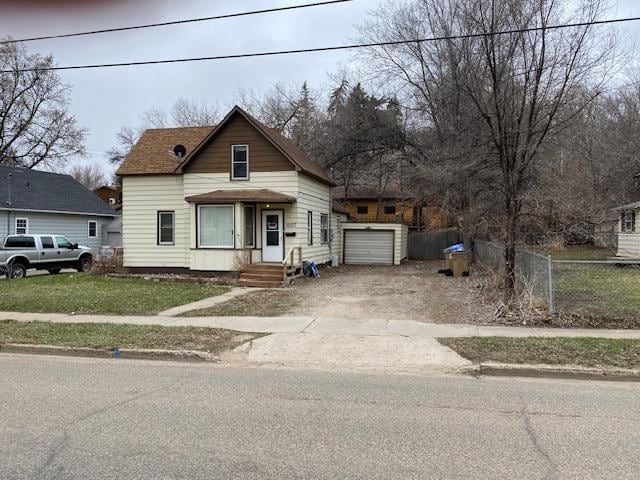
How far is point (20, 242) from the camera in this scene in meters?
21.7

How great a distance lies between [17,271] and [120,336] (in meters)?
15.0

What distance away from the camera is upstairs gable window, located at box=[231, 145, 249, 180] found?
2008 cm

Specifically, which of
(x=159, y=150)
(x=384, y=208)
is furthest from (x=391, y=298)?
(x=384, y=208)

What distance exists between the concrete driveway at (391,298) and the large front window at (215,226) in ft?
11.5

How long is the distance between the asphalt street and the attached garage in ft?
70.7

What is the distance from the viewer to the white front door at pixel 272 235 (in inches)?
792

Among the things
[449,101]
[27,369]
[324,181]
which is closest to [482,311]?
[27,369]

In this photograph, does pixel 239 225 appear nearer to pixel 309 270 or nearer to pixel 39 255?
pixel 309 270

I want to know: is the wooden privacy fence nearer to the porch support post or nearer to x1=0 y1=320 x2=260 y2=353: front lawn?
A: the porch support post

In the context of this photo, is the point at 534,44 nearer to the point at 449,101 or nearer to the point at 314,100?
the point at 449,101

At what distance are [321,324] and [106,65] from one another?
847 centimetres

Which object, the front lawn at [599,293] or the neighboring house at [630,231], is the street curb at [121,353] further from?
the neighboring house at [630,231]

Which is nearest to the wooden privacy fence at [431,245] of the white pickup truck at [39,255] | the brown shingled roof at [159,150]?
the brown shingled roof at [159,150]

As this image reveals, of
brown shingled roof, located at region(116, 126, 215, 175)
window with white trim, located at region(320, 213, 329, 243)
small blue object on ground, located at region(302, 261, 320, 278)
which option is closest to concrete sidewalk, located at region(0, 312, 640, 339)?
small blue object on ground, located at region(302, 261, 320, 278)
